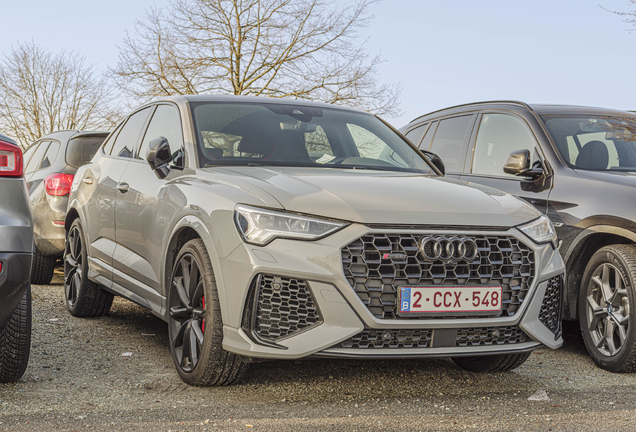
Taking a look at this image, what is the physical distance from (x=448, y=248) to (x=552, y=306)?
33.3 inches

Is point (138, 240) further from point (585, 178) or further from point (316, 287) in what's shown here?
point (585, 178)

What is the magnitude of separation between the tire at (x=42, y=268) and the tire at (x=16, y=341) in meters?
4.22

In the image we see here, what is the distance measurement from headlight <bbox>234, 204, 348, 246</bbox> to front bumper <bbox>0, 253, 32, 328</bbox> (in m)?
1.03

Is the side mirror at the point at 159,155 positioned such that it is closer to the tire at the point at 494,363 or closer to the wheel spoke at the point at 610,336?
the tire at the point at 494,363

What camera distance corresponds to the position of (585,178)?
494cm

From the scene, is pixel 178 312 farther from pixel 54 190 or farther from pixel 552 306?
pixel 54 190

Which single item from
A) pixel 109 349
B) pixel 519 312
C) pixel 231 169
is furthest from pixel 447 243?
pixel 109 349

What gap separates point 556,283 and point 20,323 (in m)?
2.88

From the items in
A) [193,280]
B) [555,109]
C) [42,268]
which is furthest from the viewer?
[42,268]

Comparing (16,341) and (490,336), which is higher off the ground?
(490,336)

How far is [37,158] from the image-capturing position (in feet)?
28.2

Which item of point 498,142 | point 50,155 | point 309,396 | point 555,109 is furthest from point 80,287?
point 555,109

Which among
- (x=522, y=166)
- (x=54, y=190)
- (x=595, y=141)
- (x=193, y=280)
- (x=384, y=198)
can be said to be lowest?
(x=54, y=190)

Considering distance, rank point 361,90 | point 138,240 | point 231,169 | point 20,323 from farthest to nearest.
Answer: point 361,90
point 138,240
point 231,169
point 20,323
